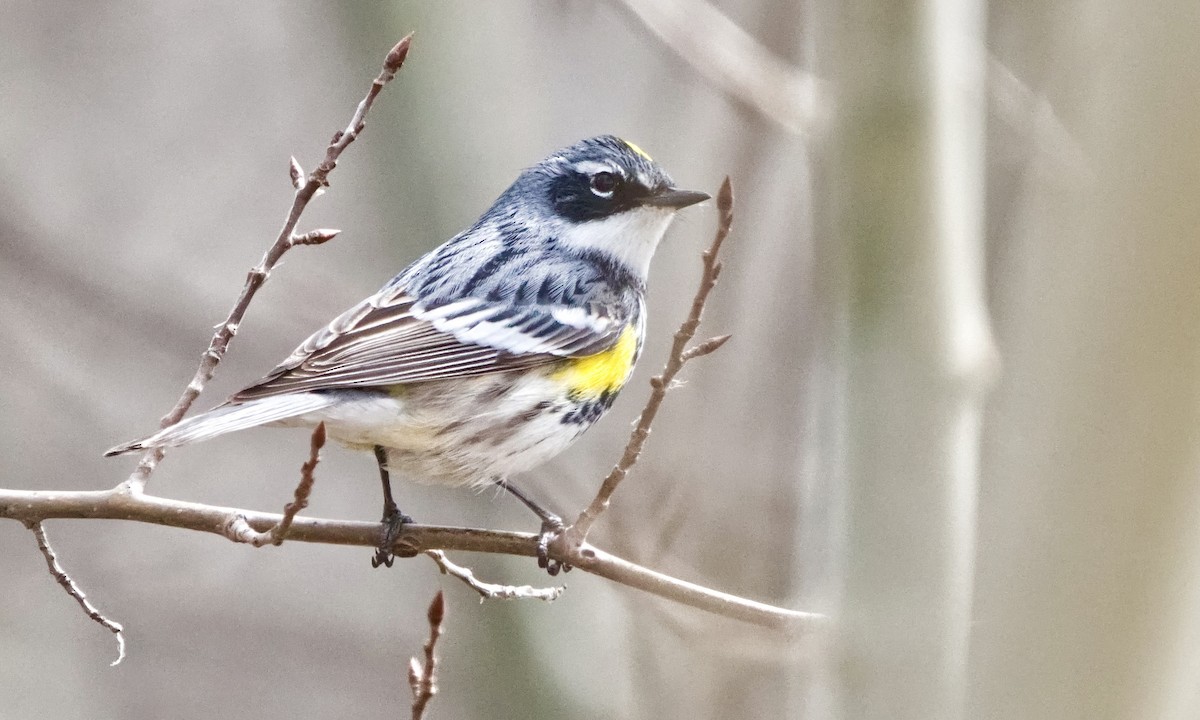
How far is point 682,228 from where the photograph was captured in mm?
5648

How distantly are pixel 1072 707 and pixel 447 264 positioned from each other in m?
2.65

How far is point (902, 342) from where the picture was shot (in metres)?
1.91

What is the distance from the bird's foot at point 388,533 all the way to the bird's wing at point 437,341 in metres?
0.35

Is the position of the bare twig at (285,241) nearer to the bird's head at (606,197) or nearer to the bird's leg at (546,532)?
the bird's leg at (546,532)

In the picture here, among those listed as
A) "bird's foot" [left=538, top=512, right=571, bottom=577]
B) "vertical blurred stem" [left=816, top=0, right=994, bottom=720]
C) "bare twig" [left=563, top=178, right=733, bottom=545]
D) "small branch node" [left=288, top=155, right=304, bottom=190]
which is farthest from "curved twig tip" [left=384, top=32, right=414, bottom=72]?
"bird's foot" [left=538, top=512, right=571, bottom=577]

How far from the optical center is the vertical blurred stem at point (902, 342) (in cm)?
179

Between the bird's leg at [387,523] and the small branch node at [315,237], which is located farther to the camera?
the bird's leg at [387,523]

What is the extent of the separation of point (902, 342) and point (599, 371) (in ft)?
5.45

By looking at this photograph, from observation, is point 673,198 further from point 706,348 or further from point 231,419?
point 231,419

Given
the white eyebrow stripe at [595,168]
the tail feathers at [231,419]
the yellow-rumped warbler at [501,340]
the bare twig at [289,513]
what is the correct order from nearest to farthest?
the bare twig at [289,513], the tail feathers at [231,419], the yellow-rumped warbler at [501,340], the white eyebrow stripe at [595,168]

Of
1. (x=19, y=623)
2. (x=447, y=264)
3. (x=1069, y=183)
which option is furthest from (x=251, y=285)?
(x=19, y=623)

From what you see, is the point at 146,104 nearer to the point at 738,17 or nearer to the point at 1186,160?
the point at 738,17

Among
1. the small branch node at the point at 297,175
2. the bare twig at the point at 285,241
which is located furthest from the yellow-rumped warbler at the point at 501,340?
the small branch node at the point at 297,175

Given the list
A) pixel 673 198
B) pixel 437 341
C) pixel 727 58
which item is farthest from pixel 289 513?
pixel 727 58
